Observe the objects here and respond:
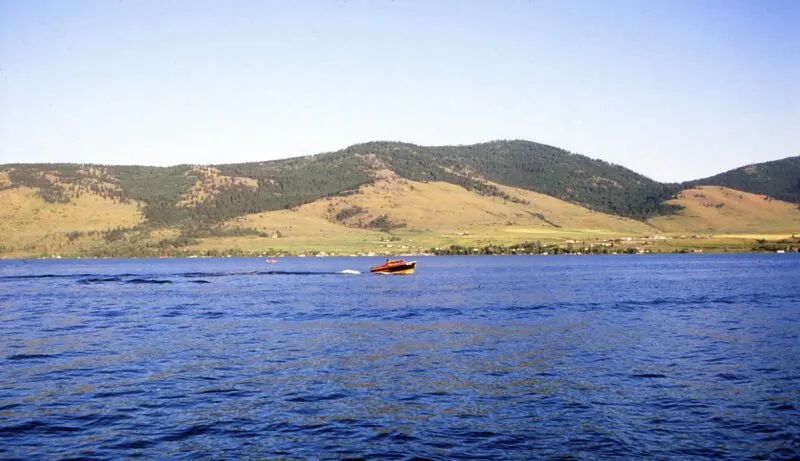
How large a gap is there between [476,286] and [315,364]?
61.8 metres

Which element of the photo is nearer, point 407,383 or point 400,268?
point 407,383

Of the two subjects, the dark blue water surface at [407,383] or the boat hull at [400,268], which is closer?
the dark blue water surface at [407,383]

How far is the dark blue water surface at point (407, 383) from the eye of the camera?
Result: 2273 centimetres

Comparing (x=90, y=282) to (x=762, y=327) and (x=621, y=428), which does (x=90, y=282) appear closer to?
(x=762, y=327)

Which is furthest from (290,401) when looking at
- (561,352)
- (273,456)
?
(561,352)

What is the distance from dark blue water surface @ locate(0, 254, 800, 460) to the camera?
74.6 ft

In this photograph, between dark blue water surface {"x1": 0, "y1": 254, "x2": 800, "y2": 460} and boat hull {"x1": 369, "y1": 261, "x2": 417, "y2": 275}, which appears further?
boat hull {"x1": 369, "y1": 261, "x2": 417, "y2": 275}

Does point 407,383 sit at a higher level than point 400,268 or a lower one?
lower

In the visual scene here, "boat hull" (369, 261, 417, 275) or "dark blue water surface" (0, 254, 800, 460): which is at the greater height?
"boat hull" (369, 261, 417, 275)

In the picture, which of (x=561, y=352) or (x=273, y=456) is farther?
(x=561, y=352)

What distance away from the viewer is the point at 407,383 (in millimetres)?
31469

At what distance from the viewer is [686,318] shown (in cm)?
5550

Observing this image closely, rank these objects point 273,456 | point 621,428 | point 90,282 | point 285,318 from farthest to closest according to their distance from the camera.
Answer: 1. point 90,282
2. point 285,318
3. point 621,428
4. point 273,456

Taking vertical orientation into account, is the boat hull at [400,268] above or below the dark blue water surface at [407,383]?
above
